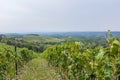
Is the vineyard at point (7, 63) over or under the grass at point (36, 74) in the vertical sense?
over

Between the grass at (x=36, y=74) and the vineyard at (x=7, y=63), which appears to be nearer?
the vineyard at (x=7, y=63)

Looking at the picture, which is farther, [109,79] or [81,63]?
[81,63]

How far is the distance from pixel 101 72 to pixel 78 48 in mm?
4835

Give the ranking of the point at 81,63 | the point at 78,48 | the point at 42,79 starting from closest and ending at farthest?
the point at 81,63 < the point at 78,48 < the point at 42,79

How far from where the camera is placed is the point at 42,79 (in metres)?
17.3

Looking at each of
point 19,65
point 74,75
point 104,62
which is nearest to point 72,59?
point 74,75

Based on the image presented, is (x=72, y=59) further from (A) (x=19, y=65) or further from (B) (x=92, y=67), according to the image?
(A) (x=19, y=65)

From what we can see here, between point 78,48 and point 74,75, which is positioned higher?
point 78,48

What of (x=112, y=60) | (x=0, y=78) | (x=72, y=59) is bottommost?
(x=0, y=78)

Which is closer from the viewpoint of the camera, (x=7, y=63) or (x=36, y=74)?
(x=7, y=63)

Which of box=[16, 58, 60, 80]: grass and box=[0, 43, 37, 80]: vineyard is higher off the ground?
box=[0, 43, 37, 80]: vineyard

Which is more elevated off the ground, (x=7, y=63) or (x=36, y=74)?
(x=7, y=63)

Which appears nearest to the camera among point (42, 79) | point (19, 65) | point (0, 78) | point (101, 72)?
point (101, 72)

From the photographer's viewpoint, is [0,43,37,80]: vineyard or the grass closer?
[0,43,37,80]: vineyard
